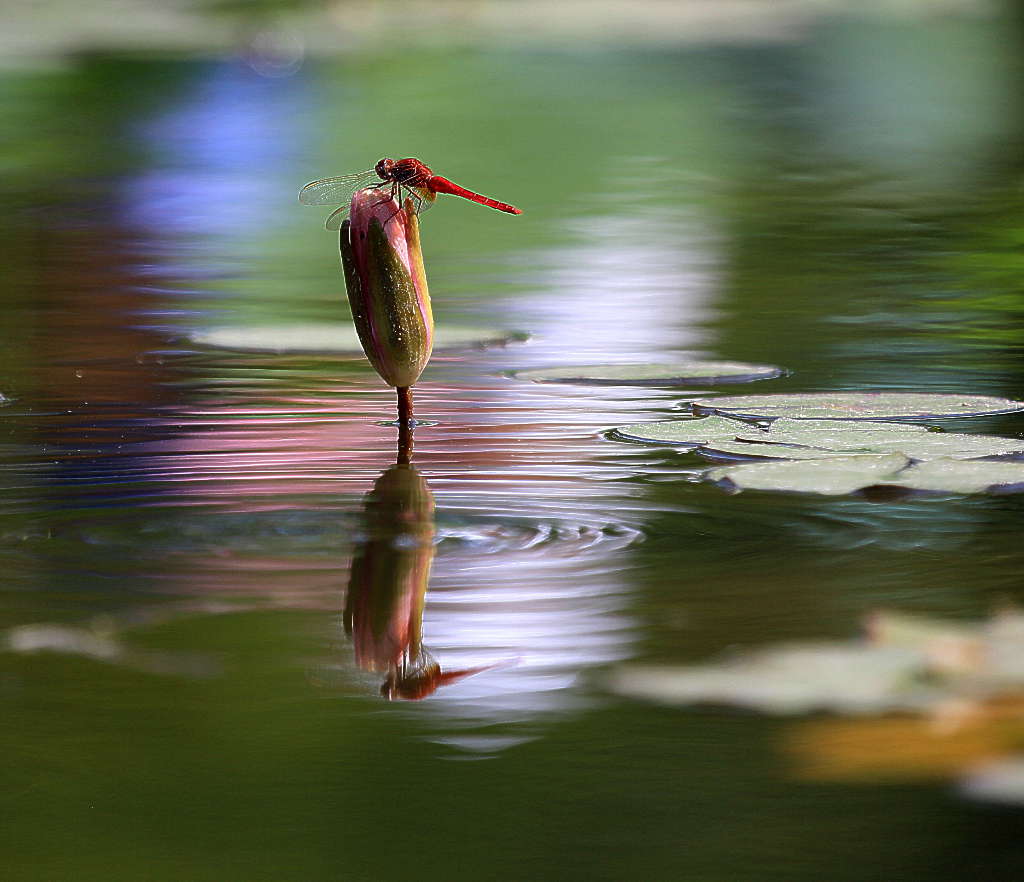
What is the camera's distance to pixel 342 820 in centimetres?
108

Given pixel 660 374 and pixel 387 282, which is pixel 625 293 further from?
pixel 387 282

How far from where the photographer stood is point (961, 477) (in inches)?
74.9

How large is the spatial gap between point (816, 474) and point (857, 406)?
1.39ft

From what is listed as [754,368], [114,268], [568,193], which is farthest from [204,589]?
[568,193]

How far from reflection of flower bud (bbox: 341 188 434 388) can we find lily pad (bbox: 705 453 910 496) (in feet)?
1.32

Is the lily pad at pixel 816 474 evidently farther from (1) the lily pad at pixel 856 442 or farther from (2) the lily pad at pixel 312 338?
(2) the lily pad at pixel 312 338

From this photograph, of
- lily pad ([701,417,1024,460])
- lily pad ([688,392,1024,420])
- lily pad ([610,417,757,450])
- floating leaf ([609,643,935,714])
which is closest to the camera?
floating leaf ([609,643,935,714])

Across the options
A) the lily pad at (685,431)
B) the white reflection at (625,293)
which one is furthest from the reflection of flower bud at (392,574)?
the white reflection at (625,293)

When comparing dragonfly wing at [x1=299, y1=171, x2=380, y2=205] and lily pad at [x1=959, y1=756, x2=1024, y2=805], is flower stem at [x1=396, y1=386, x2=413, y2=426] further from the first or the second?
lily pad at [x1=959, y1=756, x2=1024, y2=805]

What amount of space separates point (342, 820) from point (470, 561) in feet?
1.91

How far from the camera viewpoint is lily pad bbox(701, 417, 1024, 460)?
6.68ft

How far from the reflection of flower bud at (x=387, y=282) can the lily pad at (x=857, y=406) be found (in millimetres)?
409

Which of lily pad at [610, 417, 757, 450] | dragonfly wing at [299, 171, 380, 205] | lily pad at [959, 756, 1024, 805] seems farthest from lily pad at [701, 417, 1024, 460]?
lily pad at [959, 756, 1024, 805]

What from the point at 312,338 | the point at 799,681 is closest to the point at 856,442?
the point at 799,681
